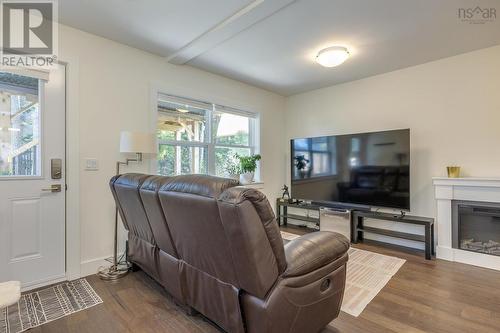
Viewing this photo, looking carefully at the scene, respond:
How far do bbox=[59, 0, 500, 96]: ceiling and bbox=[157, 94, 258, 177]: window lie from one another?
623 mm

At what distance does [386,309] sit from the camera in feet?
6.48

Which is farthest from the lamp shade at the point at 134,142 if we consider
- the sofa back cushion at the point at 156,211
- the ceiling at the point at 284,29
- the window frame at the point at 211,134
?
the ceiling at the point at 284,29

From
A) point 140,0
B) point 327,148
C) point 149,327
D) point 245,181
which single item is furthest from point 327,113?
point 149,327

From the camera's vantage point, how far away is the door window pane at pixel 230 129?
13.2ft

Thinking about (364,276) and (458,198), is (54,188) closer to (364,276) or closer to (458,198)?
(364,276)

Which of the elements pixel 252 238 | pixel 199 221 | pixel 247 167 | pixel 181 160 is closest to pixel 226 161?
pixel 247 167

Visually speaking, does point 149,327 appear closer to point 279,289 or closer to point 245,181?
point 279,289

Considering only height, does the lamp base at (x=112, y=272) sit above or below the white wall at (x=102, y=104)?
below

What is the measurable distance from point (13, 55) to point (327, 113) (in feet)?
13.4

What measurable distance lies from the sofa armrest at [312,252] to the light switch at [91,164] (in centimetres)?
223

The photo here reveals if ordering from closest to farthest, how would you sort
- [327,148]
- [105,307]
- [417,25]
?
[105,307], [417,25], [327,148]

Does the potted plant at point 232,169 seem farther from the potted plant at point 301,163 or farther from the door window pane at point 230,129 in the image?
the potted plant at point 301,163

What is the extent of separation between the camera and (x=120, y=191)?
2.25 metres

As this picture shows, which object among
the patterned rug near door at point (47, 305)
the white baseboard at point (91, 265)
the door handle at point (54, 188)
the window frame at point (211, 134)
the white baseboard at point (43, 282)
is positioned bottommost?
the patterned rug near door at point (47, 305)
